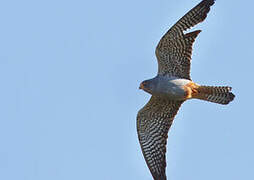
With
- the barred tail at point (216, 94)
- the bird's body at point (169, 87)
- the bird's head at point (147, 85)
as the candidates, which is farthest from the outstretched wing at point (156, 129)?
the barred tail at point (216, 94)

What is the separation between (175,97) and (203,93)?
1.98 feet

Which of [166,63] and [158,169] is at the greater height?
[166,63]

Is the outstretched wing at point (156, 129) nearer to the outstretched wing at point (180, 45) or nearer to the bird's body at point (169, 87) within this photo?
the bird's body at point (169, 87)

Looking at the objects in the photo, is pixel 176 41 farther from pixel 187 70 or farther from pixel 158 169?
pixel 158 169

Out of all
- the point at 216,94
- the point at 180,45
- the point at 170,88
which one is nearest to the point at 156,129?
the point at 170,88

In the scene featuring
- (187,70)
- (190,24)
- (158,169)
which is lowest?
(158,169)

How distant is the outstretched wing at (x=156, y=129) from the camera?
13484 mm

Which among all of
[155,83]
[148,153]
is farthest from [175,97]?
[148,153]

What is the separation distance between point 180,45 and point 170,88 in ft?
3.05

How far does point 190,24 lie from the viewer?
13.0m

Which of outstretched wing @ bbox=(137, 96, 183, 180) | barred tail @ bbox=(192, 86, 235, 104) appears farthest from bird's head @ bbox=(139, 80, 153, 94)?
barred tail @ bbox=(192, 86, 235, 104)

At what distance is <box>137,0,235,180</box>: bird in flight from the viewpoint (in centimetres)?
1298

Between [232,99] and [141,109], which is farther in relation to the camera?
[141,109]

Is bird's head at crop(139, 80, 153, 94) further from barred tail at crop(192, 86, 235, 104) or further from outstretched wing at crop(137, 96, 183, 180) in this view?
barred tail at crop(192, 86, 235, 104)
